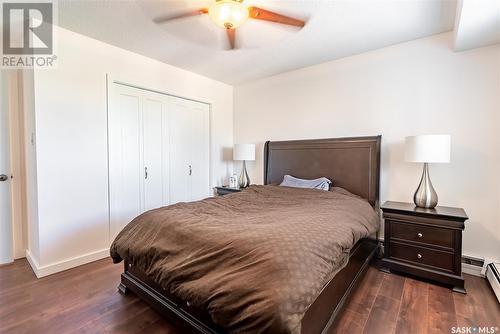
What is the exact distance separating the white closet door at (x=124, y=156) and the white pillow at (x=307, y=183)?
199 cm

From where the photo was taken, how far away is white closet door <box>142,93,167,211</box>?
3.27 m

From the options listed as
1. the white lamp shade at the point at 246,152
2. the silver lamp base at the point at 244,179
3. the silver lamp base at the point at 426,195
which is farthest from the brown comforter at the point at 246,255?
the silver lamp base at the point at 244,179

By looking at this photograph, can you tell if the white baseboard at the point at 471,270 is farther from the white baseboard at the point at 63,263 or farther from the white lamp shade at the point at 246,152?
the white baseboard at the point at 63,263

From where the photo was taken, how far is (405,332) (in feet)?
5.26

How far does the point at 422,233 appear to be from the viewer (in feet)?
7.44

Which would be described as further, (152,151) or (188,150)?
(188,150)

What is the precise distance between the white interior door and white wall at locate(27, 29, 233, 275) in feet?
1.09

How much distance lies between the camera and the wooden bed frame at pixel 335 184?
4.76 ft

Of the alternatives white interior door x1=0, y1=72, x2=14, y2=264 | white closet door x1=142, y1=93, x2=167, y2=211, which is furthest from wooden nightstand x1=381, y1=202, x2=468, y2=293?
white interior door x1=0, y1=72, x2=14, y2=264

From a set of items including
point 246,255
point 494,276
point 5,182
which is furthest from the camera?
point 5,182

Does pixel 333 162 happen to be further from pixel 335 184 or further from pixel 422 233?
pixel 422 233

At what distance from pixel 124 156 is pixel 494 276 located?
4.00 m

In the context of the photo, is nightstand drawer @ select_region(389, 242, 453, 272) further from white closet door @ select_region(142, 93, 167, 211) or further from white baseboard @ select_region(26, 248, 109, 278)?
white baseboard @ select_region(26, 248, 109, 278)

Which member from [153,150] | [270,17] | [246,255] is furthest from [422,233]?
[153,150]
